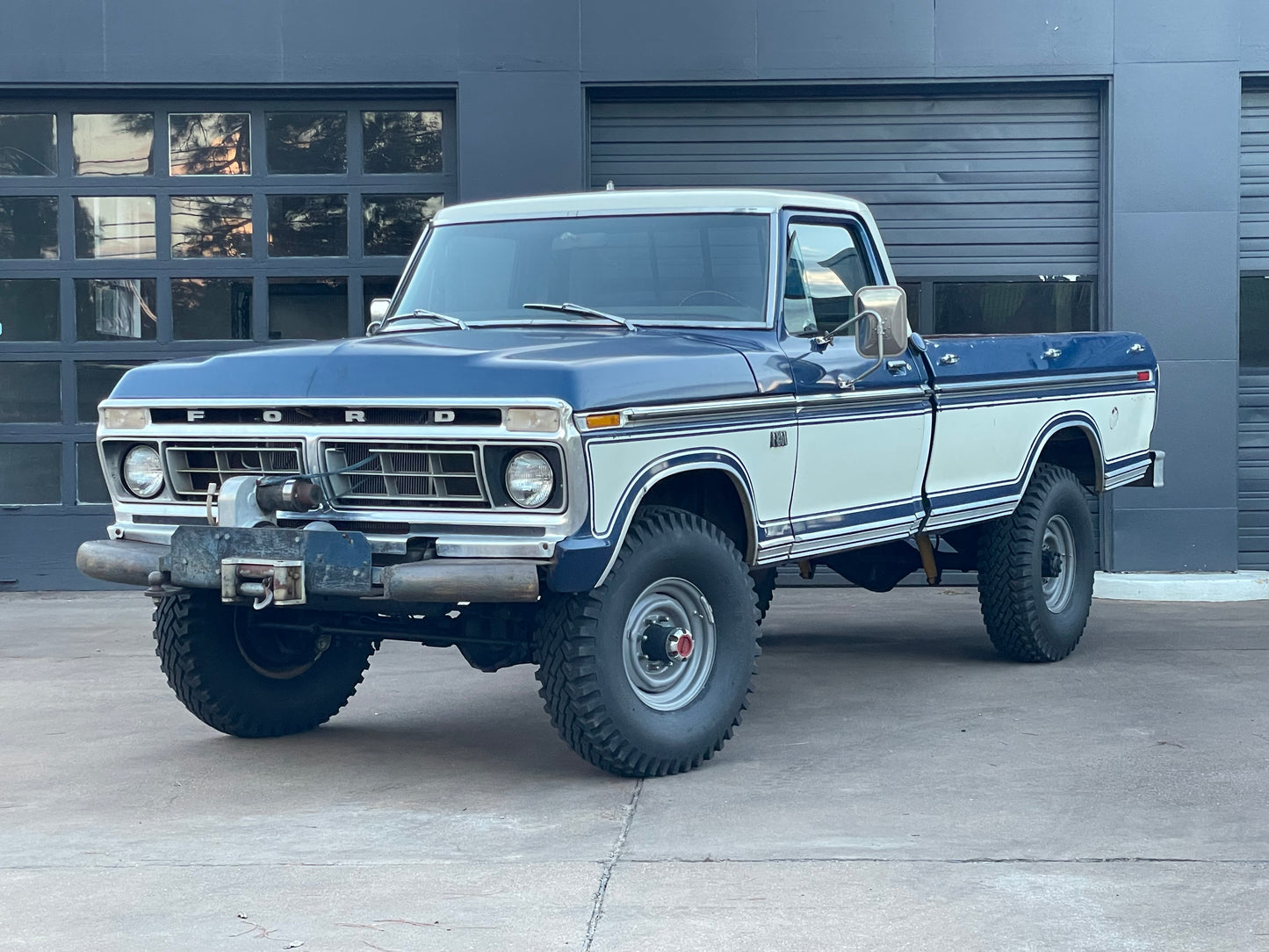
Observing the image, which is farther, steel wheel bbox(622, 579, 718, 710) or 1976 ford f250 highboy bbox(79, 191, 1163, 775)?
steel wheel bbox(622, 579, 718, 710)

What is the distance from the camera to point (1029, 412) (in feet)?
26.2

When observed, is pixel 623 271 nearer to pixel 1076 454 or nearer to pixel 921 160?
pixel 1076 454

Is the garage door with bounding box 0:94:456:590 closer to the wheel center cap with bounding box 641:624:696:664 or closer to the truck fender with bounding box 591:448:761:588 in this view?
the truck fender with bounding box 591:448:761:588

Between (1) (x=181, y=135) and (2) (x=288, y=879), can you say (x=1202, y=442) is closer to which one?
(1) (x=181, y=135)

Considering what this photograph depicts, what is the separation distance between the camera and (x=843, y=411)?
663cm

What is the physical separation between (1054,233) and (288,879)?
8.86m

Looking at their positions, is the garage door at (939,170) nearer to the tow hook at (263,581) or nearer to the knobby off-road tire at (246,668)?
the knobby off-road tire at (246,668)

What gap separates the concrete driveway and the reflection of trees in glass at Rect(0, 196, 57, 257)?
460cm

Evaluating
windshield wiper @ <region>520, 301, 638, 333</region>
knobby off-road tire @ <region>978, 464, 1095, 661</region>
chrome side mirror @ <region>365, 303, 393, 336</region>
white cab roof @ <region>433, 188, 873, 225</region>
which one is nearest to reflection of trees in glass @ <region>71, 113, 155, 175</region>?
chrome side mirror @ <region>365, 303, 393, 336</region>

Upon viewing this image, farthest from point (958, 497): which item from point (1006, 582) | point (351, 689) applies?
point (351, 689)

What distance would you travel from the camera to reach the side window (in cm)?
674

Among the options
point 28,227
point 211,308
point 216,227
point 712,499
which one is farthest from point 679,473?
point 28,227

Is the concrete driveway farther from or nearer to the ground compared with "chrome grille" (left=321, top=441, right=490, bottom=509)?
nearer to the ground

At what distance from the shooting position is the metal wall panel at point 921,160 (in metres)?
11.8
